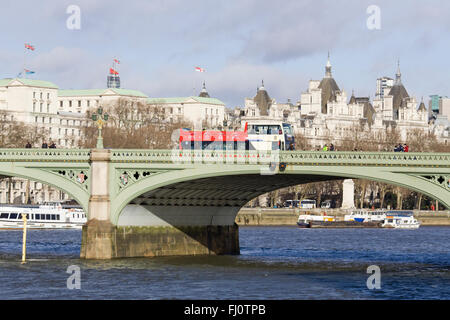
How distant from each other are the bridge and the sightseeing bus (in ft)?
5.66

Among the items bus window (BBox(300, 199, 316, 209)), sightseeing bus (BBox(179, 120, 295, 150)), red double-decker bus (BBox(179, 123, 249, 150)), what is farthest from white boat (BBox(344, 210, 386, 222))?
red double-decker bus (BBox(179, 123, 249, 150))

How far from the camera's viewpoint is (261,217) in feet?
415

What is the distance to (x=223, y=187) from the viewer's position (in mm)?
67438

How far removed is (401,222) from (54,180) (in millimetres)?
70307

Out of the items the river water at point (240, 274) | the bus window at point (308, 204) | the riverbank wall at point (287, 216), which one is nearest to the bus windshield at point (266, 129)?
the river water at point (240, 274)

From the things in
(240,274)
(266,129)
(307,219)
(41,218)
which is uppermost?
(266,129)

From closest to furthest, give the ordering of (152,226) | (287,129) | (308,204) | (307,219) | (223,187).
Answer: (287,129) < (152,226) < (223,187) < (307,219) < (308,204)

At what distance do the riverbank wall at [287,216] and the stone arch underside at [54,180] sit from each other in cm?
5896

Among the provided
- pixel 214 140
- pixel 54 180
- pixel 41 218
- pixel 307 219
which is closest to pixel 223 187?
pixel 214 140

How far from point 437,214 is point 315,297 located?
289 ft

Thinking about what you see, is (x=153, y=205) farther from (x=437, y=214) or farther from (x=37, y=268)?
(x=437, y=214)

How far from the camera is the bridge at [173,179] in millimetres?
56969

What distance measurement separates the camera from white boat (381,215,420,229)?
12794cm

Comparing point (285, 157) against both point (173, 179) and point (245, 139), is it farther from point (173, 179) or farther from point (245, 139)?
point (245, 139)
